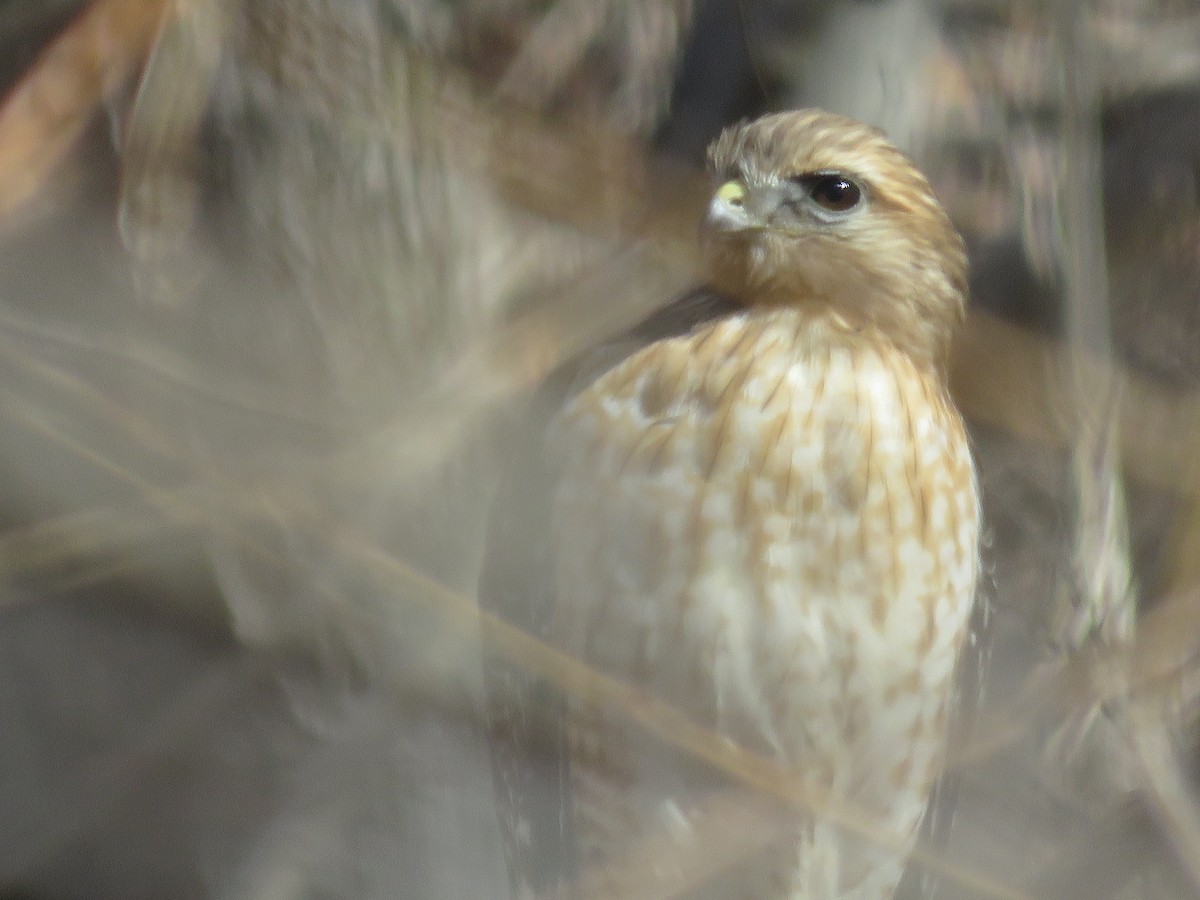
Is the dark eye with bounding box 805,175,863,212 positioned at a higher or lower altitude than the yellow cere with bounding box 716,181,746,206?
lower

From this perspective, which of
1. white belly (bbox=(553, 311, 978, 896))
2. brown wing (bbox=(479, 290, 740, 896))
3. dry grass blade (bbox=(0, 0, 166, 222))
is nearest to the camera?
dry grass blade (bbox=(0, 0, 166, 222))

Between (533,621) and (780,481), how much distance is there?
324mm

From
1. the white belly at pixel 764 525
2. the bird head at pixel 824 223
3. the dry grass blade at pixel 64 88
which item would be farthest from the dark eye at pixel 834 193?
the dry grass blade at pixel 64 88

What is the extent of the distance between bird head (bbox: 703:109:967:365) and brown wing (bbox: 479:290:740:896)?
7cm

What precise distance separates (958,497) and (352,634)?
0.68 m

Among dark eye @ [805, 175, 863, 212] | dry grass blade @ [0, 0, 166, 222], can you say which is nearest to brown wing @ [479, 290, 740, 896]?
dark eye @ [805, 175, 863, 212]

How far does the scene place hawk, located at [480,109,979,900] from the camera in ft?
4.20

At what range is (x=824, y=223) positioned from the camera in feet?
4.23

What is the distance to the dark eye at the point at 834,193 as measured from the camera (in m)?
1.29

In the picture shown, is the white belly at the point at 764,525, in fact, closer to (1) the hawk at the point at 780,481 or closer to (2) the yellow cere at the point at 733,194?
(1) the hawk at the point at 780,481

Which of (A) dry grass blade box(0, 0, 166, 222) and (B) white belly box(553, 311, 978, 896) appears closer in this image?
(A) dry grass blade box(0, 0, 166, 222)

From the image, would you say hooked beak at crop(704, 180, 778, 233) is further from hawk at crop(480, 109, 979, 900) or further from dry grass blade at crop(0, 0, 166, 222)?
dry grass blade at crop(0, 0, 166, 222)

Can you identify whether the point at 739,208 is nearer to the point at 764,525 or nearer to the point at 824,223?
the point at 824,223

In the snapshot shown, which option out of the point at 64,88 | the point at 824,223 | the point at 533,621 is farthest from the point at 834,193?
the point at 64,88
